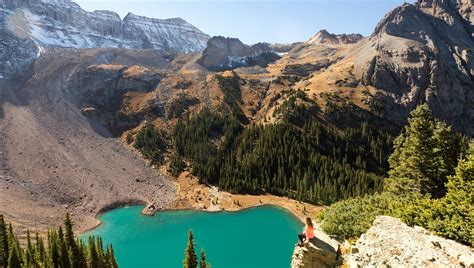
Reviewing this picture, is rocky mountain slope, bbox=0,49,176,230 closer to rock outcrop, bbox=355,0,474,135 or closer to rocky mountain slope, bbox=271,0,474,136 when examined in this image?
rocky mountain slope, bbox=271,0,474,136

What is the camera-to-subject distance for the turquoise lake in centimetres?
7731

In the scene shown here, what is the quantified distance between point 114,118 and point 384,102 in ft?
384

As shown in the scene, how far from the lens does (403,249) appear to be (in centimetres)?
2306

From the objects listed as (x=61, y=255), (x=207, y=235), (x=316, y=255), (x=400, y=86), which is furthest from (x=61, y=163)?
(x=400, y=86)

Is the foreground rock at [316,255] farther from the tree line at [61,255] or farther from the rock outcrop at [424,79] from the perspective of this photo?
the rock outcrop at [424,79]

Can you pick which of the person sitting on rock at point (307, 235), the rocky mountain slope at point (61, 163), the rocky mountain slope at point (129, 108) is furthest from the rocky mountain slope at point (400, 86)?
the person sitting on rock at point (307, 235)

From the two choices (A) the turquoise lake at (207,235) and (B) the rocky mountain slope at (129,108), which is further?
(B) the rocky mountain slope at (129,108)

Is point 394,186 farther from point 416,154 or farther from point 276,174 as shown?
point 276,174

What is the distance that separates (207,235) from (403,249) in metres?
73.4

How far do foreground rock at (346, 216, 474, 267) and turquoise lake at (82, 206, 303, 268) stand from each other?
48.4 metres

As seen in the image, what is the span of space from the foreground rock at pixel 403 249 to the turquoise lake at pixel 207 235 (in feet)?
159

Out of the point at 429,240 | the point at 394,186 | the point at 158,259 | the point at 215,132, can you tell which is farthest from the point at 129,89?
the point at 429,240

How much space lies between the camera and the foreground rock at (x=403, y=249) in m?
21.4

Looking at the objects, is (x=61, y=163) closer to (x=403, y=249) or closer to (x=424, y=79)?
(x=403, y=249)
